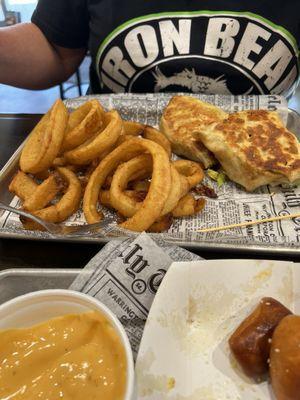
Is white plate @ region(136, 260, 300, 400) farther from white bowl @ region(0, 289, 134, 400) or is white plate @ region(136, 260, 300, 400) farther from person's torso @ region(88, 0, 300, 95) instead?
person's torso @ region(88, 0, 300, 95)

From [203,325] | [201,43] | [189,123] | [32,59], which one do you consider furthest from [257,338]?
[32,59]

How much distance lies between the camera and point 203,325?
0.89 meters

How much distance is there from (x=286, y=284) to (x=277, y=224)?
357 millimetres

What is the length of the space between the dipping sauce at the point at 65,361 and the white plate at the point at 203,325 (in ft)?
0.34

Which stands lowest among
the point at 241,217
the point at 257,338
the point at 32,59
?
the point at 241,217

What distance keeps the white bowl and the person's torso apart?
1.19 meters

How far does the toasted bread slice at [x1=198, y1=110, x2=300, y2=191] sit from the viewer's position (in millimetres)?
1330

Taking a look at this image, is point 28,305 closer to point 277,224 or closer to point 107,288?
point 107,288

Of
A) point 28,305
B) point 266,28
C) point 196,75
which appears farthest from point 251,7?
point 28,305

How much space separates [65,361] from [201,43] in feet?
4.43

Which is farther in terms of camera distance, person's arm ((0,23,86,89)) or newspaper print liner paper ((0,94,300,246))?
A: person's arm ((0,23,86,89))

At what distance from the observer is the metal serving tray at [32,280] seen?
958 millimetres

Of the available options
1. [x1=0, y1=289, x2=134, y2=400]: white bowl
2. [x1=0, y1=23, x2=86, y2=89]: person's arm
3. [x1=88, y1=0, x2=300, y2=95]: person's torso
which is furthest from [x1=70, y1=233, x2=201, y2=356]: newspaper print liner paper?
[x1=0, y1=23, x2=86, y2=89]: person's arm

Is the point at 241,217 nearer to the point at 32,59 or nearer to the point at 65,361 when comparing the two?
the point at 65,361
